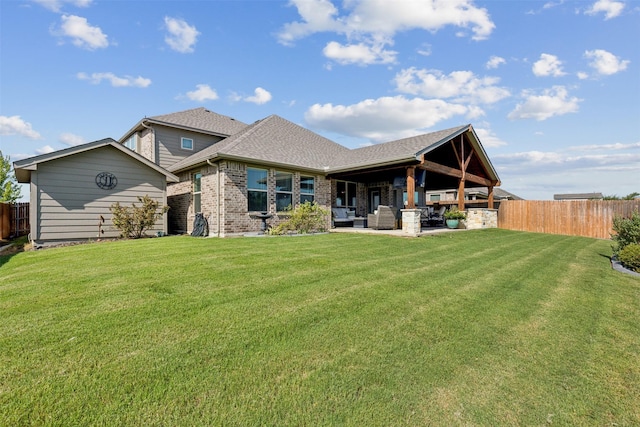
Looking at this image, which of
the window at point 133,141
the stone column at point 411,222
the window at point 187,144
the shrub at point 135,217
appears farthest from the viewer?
the window at point 133,141

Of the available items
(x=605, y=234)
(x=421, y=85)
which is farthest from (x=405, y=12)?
(x=605, y=234)

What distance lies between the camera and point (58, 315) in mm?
2979

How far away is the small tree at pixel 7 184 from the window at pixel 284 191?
22018 millimetres

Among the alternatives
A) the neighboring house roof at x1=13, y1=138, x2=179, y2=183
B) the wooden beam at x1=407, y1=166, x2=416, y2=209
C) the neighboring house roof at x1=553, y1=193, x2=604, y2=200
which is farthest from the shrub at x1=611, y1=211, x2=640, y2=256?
the neighboring house roof at x1=553, y1=193, x2=604, y2=200

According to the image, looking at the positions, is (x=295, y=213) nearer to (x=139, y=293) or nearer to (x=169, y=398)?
(x=139, y=293)

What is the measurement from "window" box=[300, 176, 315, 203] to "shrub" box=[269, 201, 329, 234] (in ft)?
1.92

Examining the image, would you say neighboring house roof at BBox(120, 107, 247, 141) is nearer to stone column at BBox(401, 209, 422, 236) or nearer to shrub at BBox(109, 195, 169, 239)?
shrub at BBox(109, 195, 169, 239)

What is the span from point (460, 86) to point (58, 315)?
1743 cm

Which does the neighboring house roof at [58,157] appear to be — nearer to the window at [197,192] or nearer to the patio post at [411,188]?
the window at [197,192]

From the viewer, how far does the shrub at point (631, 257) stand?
6086mm

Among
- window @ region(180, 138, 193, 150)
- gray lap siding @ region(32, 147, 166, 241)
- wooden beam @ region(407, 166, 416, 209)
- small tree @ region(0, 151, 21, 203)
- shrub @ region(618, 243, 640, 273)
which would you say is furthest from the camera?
small tree @ region(0, 151, 21, 203)

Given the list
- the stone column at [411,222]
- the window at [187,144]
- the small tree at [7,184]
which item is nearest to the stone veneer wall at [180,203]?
the window at [187,144]

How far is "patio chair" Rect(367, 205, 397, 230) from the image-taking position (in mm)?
11930

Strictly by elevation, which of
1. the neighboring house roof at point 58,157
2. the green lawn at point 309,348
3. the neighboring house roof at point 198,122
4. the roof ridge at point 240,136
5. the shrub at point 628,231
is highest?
the neighboring house roof at point 198,122
